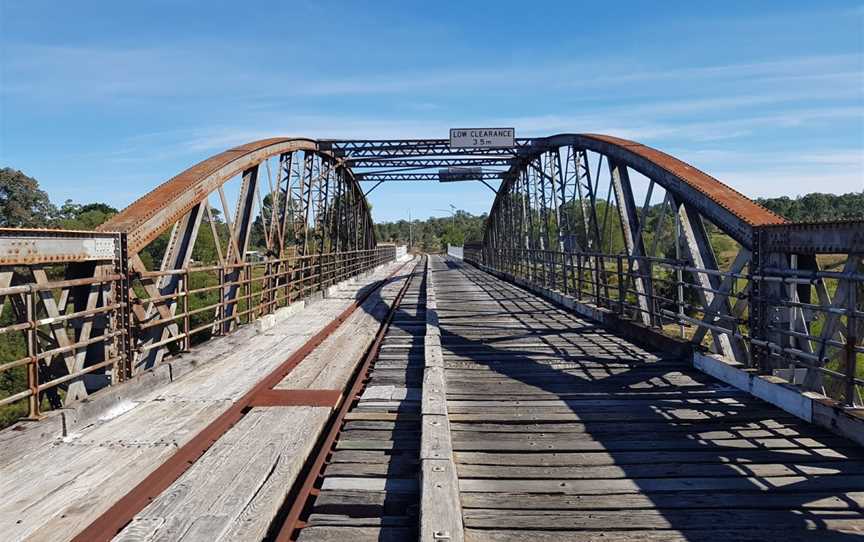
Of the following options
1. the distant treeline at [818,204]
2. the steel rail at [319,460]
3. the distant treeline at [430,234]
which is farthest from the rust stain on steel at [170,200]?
the distant treeline at [430,234]

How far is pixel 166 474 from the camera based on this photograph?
4242 millimetres

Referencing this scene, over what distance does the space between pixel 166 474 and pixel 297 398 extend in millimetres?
2103

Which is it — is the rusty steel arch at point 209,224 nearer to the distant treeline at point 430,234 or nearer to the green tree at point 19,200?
the green tree at point 19,200

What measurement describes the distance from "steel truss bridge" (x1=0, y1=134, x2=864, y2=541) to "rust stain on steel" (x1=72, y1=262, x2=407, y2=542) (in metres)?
0.02

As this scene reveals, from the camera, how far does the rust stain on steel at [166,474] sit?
3.46 metres

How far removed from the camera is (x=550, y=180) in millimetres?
20297

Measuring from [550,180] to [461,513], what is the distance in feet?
58.6

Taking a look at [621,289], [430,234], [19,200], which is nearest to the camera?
[621,289]

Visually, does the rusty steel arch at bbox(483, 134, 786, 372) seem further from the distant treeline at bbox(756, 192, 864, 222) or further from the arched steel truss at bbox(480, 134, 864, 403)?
the distant treeline at bbox(756, 192, 864, 222)

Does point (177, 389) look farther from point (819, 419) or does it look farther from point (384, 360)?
point (819, 419)

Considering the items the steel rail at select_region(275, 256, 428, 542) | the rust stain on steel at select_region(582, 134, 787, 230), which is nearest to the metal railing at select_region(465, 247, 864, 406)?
the rust stain on steel at select_region(582, 134, 787, 230)

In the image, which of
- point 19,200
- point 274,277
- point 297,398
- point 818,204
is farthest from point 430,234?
point 297,398

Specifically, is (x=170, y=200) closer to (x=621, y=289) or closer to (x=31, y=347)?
(x=31, y=347)

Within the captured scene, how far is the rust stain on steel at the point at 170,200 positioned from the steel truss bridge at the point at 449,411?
48mm
